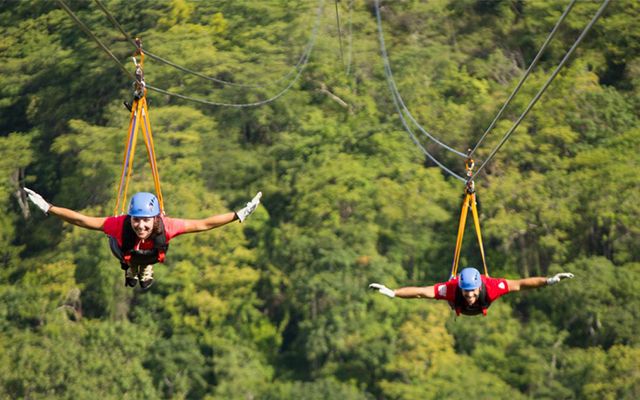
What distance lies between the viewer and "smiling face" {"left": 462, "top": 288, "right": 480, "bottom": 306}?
13320mm

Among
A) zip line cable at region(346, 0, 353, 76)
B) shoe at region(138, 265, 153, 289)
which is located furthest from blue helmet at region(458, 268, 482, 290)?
zip line cable at region(346, 0, 353, 76)

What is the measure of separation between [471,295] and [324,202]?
37.5 metres

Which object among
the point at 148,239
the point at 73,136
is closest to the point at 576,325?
the point at 73,136

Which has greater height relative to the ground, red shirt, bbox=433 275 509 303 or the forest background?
red shirt, bbox=433 275 509 303

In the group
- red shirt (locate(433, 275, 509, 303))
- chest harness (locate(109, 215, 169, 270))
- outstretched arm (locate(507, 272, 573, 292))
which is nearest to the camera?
chest harness (locate(109, 215, 169, 270))

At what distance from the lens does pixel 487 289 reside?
13508 millimetres

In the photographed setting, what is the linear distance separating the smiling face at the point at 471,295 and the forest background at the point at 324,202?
1157 inches

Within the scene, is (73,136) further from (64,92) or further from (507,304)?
(507,304)

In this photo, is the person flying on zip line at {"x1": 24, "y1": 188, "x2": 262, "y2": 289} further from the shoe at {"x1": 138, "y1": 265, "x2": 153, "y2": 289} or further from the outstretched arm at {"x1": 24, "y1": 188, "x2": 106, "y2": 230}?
the shoe at {"x1": 138, "y1": 265, "x2": 153, "y2": 289}

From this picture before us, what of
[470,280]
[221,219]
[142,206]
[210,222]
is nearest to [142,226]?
[142,206]

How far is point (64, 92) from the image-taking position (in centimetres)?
5738

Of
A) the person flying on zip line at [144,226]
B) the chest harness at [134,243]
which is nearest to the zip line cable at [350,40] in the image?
the person flying on zip line at [144,226]

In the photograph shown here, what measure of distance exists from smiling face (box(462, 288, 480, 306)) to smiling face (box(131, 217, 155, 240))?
345cm

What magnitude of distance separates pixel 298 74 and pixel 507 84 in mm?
8739
